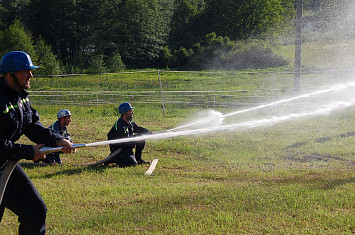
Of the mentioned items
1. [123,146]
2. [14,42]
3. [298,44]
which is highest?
[14,42]

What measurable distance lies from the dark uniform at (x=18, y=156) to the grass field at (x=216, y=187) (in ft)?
3.48

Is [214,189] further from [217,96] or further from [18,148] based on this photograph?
[217,96]

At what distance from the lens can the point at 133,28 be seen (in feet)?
216

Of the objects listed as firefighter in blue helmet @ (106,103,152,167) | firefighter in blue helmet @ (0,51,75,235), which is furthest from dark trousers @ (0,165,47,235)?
firefighter in blue helmet @ (106,103,152,167)

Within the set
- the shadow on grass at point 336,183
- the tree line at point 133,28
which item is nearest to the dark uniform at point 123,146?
the shadow on grass at point 336,183

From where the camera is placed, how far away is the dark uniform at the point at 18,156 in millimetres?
3795

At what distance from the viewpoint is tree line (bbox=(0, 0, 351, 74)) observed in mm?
53366

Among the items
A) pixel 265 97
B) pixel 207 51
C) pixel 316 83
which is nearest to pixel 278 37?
pixel 207 51

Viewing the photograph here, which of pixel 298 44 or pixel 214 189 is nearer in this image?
pixel 214 189

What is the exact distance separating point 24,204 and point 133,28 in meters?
64.2

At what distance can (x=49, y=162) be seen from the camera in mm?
9180

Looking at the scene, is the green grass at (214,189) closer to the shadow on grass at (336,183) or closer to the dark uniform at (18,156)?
the shadow on grass at (336,183)

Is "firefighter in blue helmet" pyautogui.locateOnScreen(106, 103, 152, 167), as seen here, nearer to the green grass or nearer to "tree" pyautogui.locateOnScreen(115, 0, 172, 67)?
the green grass

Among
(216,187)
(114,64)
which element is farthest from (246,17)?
(216,187)
